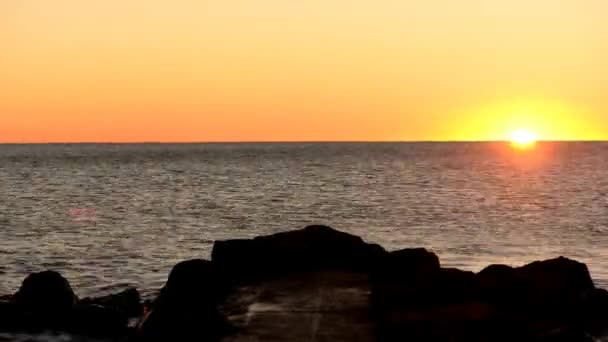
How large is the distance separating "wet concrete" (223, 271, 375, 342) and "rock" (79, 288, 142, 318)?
5.26 metres

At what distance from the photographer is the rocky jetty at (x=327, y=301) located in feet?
52.7

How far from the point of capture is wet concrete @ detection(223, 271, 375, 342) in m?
16.1

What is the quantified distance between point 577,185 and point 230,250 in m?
89.3

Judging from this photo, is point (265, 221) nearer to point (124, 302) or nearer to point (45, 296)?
point (124, 302)

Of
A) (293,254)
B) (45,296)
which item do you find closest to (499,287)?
(293,254)

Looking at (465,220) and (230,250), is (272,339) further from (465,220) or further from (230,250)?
(465,220)

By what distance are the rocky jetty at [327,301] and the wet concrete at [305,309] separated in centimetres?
2

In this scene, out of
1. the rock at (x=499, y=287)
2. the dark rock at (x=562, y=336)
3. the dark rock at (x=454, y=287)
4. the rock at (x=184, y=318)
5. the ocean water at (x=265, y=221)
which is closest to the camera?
the dark rock at (x=562, y=336)

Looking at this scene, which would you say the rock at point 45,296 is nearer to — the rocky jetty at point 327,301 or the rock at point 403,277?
the rocky jetty at point 327,301

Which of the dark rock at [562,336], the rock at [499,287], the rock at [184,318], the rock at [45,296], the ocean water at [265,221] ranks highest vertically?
the rock at [499,287]

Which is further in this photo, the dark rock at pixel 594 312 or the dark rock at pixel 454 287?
the dark rock at pixel 594 312

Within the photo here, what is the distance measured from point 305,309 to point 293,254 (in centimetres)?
420

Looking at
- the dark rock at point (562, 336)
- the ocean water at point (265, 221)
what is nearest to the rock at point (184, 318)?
the dark rock at point (562, 336)

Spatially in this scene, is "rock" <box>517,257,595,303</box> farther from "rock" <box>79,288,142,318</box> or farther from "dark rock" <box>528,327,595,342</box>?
"rock" <box>79,288,142,318</box>
